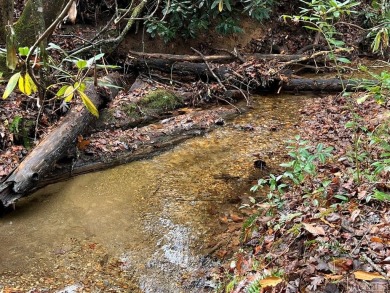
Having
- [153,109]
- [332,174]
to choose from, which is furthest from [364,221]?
[153,109]

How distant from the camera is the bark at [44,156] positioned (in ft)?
15.1

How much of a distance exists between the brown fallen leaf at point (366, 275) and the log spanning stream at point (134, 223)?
1417mm

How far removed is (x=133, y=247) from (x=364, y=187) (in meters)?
2.47

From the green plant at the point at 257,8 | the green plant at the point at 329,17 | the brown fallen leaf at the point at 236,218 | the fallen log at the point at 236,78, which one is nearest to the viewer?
the green plant at the point at 329,17

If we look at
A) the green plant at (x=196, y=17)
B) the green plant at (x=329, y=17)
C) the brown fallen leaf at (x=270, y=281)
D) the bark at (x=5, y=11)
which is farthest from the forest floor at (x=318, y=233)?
the green plant at (x=196, y=17)

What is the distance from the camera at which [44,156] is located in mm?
5164

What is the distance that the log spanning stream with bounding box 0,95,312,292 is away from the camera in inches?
143

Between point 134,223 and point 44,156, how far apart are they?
173 cm

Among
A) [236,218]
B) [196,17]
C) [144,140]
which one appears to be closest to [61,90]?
[236,218]

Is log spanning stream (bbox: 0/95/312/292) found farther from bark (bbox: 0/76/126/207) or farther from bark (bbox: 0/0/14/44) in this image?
bark (bbox: 0/0/14/44)

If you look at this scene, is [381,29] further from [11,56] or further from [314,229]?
[11,56]

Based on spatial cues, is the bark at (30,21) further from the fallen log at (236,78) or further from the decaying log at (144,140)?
the fallen log at (236,78)

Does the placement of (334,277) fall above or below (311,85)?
above

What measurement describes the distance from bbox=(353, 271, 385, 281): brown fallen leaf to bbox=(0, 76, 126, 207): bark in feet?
12.9
